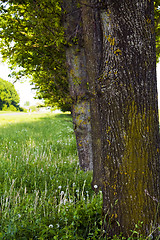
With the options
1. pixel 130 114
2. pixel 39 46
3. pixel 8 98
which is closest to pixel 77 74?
pixel 39 46

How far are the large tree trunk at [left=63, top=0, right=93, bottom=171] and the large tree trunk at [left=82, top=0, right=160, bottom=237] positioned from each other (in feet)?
8.13

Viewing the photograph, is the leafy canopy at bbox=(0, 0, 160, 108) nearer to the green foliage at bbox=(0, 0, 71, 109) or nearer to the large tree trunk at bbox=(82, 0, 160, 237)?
the green foliage at bbox=(0, 0, 71, 109)

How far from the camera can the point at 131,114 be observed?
2721 millimetres

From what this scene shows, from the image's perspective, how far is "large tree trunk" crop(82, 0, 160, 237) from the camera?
107 inches

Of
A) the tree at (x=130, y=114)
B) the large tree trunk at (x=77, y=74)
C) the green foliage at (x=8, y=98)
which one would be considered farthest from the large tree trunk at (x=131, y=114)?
the green foliage at (x=8, y=98)

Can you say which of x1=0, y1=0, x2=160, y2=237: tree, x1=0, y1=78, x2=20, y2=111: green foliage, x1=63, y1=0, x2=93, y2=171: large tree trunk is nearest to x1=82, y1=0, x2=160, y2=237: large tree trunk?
x1=0, y1=0, x2=160, y2=237: tree

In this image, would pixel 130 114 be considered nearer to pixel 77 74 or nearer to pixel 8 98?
pixel 77 74

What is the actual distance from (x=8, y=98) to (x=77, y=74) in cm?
5508

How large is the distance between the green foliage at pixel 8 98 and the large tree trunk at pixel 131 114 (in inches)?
2148

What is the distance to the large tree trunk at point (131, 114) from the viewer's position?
2.71 metres

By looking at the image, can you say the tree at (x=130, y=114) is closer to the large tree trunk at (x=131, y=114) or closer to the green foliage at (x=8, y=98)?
the large tree trunk at (x=131, y=114)

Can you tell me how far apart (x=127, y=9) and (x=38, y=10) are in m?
2.85

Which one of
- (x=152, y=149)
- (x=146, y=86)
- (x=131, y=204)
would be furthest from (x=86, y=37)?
(x=131, y=204)

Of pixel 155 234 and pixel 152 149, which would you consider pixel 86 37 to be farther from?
pixel 155 234
